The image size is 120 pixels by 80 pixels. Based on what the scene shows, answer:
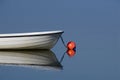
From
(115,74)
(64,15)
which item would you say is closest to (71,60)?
(115,74)

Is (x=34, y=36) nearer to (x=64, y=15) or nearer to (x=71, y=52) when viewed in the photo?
(x=71, y=52)

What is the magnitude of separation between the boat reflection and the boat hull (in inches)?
13.8

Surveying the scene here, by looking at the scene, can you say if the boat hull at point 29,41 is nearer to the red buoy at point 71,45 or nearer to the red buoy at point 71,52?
the red buoy at point 71,52

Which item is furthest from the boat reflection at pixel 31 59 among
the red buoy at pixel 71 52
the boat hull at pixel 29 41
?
the red buoy at pixel 71 52

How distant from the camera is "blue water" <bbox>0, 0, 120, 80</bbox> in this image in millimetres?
22219

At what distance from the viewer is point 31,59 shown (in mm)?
24516

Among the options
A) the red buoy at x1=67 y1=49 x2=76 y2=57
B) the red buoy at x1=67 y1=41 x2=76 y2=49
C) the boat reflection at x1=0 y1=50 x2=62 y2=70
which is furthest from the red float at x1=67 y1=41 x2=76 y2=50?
the boat reflection at x1=0 y1=50 x2=62 y2=70

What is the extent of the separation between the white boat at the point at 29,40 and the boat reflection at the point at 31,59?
0.37 meters

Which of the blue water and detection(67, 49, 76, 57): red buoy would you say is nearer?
the blue water

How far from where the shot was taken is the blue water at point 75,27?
22219 mm

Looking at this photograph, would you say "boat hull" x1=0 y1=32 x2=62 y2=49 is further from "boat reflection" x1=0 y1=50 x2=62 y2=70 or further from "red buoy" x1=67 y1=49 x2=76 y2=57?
"red buoy" x1=67 y1=49 x2=76 y2=57

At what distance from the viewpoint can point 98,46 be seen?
29391 millimetres

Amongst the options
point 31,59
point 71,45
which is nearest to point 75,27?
point 71,45

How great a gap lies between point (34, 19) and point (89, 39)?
12.3m
